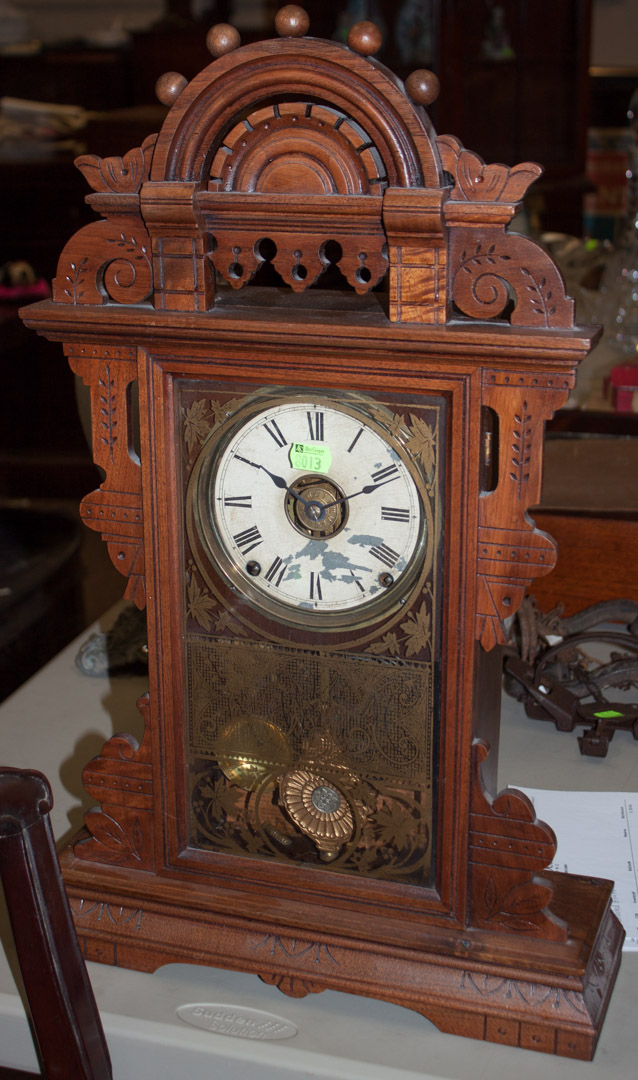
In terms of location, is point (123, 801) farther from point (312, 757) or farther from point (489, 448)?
point (489, 448)

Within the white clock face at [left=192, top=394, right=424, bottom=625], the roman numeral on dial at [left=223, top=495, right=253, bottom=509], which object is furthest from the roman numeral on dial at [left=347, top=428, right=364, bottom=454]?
the roman numeral on dial at [left=223, top=495, right=253, bottom=509]

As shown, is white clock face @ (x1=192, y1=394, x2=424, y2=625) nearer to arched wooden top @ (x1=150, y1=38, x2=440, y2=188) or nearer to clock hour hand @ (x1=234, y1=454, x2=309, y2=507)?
clock hour hand @ (x1=234, y1=454, x2=309, y2=507)

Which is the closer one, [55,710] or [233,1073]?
[233,1073]

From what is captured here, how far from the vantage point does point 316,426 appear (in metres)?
1.05

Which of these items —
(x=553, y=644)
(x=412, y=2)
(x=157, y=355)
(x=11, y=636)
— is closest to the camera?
(x=157, y=355)

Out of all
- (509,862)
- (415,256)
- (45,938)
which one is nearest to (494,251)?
Result: (415,256)

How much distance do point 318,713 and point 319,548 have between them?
0.51 ft

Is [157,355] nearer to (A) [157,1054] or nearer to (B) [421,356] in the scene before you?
(B) [421,356]

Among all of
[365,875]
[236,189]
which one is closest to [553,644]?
[365,875]

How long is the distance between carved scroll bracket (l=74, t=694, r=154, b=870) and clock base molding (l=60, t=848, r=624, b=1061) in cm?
2

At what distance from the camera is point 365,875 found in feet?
3.76

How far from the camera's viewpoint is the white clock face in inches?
41.3

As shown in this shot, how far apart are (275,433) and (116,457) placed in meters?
0.15

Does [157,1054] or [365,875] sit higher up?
[365,875]
